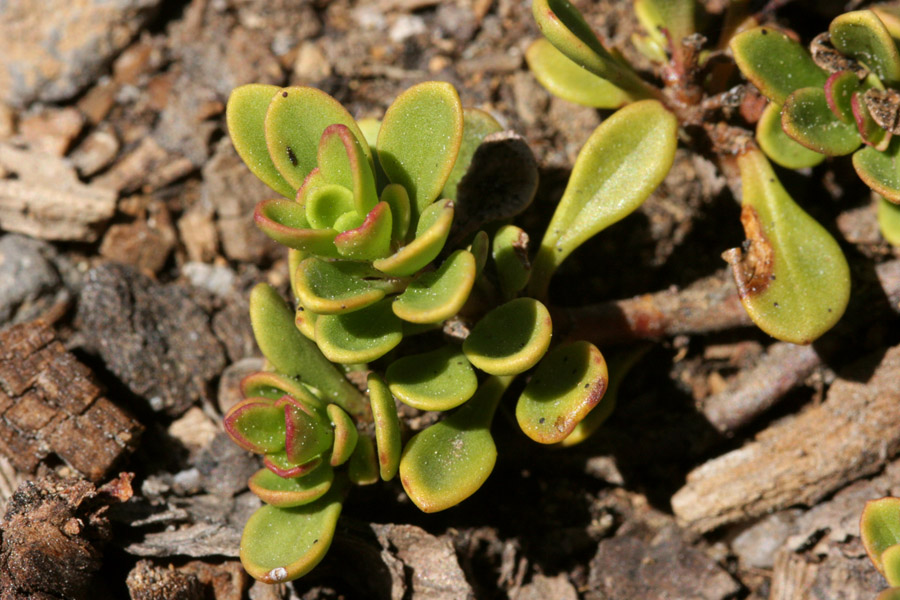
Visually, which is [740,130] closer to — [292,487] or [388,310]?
[388,310]

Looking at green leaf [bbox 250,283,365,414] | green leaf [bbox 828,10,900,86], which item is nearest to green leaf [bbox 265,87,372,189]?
green leaf [bbox 250,283,365,414]

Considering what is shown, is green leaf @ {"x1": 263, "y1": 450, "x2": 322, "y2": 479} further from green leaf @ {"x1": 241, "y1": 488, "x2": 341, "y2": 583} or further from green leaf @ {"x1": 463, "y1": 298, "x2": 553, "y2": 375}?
green leaf @ {"x1": 463, "y1": 298, "x2": 553, "y2": 375}

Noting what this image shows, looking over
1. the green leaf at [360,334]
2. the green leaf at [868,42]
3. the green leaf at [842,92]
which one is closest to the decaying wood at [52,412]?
the green leaf at [360,334]

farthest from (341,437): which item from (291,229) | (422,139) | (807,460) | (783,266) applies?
(807,460)

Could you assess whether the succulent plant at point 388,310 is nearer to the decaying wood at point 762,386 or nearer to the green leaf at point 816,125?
the green leaf at point 816,125

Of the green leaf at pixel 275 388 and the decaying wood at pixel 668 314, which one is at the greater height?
the green leaf at pixel 275 388
